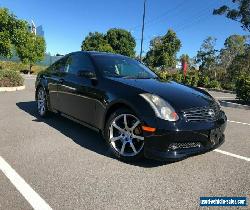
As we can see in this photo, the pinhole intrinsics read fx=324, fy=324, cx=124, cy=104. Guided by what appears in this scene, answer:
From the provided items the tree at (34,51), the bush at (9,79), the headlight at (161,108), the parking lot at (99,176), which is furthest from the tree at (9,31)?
the tree at (34,51)

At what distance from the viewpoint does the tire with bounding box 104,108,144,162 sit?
4312mm

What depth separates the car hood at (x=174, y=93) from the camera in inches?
167

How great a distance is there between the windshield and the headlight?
1.05 metres

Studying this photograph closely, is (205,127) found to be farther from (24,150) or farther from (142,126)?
(24,150)

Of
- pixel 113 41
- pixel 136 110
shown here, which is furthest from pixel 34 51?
pixel 136 110

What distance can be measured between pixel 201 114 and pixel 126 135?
3.46 ft

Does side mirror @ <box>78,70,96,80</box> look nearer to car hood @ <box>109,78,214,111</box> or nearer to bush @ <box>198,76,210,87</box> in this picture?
car hood @ <box>109,78,214,111</box>

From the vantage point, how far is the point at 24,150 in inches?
190

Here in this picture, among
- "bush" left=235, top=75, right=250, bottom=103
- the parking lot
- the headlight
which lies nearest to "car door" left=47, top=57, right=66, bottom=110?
the parking lot

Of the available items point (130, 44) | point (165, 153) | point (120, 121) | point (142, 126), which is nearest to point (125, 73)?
point (120, 121)

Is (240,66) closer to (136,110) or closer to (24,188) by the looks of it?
(136,110)

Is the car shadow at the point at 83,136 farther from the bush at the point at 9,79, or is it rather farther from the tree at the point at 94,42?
the tree at the point at 94,42

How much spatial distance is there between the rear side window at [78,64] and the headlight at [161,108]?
4.61 ft

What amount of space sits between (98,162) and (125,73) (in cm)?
171
